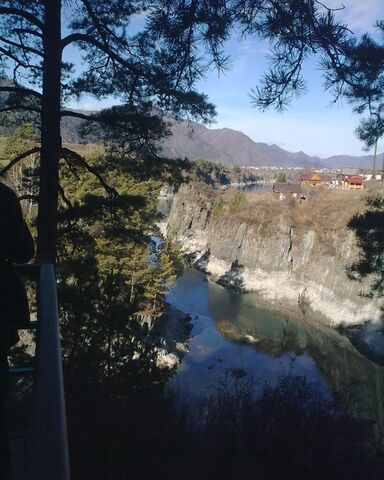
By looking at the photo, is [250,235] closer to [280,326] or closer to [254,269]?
[254,269]

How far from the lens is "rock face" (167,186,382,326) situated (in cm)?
3600

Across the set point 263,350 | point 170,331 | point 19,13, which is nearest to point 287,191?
point 263,350

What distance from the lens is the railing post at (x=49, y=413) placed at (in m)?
1.24

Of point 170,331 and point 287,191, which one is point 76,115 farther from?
point 287,191

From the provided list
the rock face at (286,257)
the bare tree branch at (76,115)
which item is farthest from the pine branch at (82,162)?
the rock face at (286,257)

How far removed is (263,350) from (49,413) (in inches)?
1053

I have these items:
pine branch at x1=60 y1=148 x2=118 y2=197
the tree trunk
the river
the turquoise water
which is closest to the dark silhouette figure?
the tree trunk

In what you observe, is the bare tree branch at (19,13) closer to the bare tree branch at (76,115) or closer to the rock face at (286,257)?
the bare tree branch at (76,115)

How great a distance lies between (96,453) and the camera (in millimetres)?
3600

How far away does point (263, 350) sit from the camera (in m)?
27.0

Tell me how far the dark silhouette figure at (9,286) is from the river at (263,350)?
54.7ft

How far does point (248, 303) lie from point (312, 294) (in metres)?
5.73

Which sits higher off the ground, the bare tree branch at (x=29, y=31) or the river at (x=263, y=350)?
the bare tree branch at (x=29, y=31)

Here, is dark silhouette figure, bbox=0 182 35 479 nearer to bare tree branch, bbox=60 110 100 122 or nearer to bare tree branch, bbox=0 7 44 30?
bare tree branch, bbox=60 110 100 122
